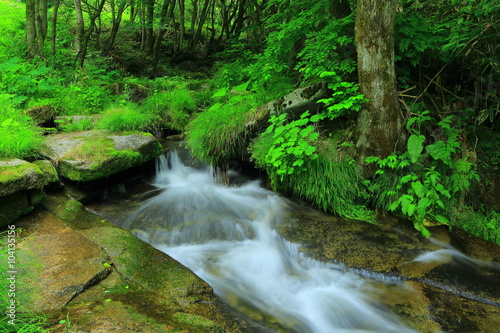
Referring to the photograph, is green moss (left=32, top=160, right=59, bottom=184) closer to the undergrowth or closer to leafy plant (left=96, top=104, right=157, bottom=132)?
leafy plant (left=96, top=104, right=157, bottom=132)

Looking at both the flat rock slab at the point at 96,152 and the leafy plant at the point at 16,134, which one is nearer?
the leafy plant at the point at 16,134

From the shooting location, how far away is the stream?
3232 mm

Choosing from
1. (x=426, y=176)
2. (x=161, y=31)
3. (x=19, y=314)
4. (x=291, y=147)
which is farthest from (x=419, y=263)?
(x=161, y=31)

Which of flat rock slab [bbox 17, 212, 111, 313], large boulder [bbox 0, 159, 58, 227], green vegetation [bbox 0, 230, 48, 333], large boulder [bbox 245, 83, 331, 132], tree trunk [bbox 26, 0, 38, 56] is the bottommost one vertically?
flat rock slab [bbox 17, 212, 111, 313]

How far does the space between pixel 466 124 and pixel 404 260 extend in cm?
251

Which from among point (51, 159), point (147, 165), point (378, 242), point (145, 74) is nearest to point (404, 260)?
point (378, 242)

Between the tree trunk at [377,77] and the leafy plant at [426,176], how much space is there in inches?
8.5

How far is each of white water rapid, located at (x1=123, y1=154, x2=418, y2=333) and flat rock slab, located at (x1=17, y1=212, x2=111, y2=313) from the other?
1.12 m

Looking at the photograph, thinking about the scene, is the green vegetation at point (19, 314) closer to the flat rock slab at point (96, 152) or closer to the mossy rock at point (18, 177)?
the mossy rock at point (18, 177)

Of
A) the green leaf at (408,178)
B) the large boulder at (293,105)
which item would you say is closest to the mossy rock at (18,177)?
the large boulder at (293,105)

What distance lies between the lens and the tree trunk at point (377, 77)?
430cm

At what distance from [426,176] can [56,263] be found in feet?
15.3

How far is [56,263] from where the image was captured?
3061 mm

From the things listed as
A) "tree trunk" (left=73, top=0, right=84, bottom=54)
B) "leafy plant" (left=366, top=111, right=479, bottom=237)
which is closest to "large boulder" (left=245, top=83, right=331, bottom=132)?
"leafy plant" (left=366, top=111, right=479, bottom=237)
